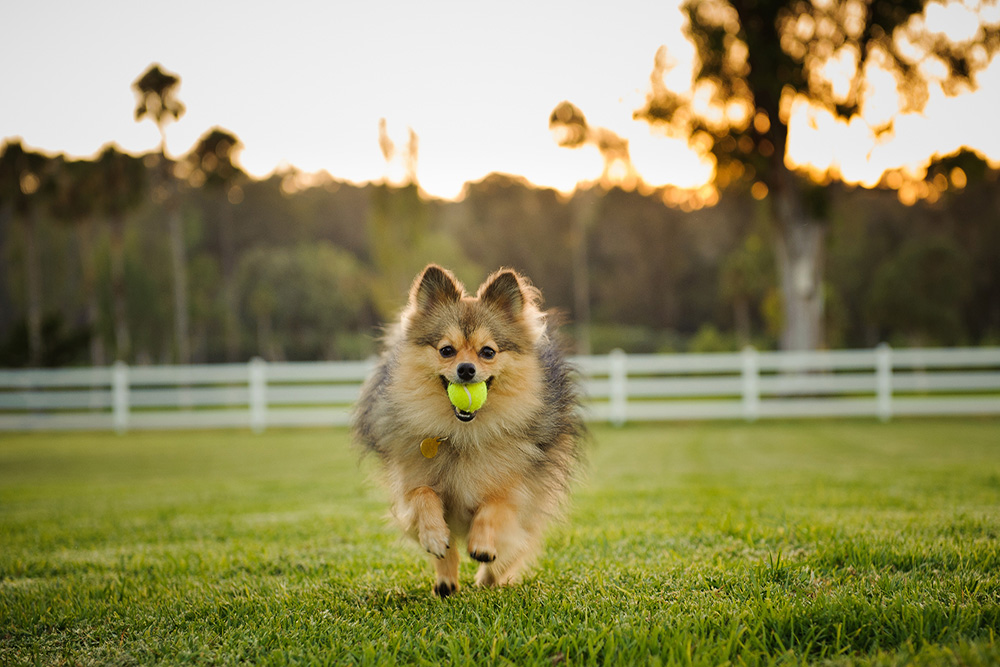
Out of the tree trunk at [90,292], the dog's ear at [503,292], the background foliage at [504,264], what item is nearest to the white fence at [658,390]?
the tree trunk at [90,292]

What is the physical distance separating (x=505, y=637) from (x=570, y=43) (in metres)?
15.7

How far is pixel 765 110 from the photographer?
1817 cm

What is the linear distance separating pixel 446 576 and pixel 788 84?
17.4m

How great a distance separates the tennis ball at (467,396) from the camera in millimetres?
3592

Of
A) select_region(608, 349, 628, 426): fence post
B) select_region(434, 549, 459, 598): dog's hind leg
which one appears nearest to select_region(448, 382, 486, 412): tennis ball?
select_region(434, 549, 459, 598): dog's hind leg

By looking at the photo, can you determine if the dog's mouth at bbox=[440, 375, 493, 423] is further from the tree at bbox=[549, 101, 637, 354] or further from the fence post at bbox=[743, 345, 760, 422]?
the tree at bbox=[549, 101, 637, 354]

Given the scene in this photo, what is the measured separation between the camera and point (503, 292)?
4.10 m

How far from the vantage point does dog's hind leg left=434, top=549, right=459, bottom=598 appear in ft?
12.0

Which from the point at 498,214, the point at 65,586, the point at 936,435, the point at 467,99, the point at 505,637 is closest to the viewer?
the point at 505,637

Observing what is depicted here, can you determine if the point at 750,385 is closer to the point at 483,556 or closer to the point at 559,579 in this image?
the point at 559,579

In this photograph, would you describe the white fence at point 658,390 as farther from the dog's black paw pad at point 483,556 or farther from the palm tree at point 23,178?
the dog's black paw pad at point 483,556

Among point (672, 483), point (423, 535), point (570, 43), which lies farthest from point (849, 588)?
point (570, 43)

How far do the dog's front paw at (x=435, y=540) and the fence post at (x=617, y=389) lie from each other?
41.4ft

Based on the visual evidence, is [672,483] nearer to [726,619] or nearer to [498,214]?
[726,619]
